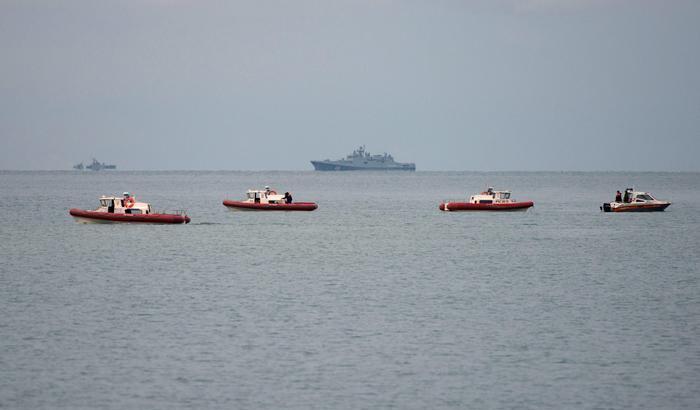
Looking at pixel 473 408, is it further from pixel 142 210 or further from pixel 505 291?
pixel 142 210

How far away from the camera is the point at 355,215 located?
413 ft

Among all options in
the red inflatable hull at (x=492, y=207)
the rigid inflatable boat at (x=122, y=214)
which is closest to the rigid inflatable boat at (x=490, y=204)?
the red inflatable hull at (x=492, y=207)

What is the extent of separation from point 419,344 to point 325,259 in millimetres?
31333

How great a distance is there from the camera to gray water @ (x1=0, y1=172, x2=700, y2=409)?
2852 cm

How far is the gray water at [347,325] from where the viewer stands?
93.6ft

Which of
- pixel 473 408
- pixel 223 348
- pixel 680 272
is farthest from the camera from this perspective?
pixel 680 272

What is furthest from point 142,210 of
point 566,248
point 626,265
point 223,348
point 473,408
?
point 473,408

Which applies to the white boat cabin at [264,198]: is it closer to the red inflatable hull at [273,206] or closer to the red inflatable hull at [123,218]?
the red inflatable hull at [273,206]

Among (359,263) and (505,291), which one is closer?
(505,291)

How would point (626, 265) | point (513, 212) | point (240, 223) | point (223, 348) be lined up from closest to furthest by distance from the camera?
point (223, 348) < point (626, 265) < point (240, 223) < point (513, 212)

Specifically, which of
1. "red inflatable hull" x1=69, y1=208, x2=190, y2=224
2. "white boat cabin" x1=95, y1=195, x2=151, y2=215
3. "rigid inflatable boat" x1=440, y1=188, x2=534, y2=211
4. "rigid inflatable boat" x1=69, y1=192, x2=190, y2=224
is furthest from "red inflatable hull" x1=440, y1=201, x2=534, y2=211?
"white boat cabin" x1=95, y1=195, x2=151, y2=215

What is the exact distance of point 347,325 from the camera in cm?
3866

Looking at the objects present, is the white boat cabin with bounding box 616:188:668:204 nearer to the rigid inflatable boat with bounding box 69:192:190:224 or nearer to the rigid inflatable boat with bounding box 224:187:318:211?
the rigid inflatable boat with bounding box 224:187:318:211

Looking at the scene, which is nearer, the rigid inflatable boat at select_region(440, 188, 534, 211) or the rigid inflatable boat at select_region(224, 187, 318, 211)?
the rigid inflatable boat at select_region(224, 187, 318, 211)
